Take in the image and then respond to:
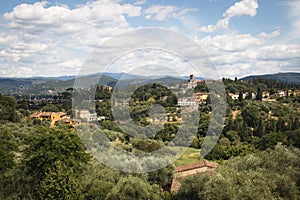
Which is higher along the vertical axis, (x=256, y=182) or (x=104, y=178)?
(x=256, y=182)

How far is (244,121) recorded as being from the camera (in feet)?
160

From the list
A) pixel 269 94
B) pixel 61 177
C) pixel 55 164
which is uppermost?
pixel 269 94

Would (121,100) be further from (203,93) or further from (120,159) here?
(203,93)

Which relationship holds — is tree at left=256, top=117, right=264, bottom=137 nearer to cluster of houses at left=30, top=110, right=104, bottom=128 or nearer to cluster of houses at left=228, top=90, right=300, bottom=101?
cluster of houses at left=228, top=90, right=300, bottom=101

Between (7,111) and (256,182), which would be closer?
(256,182)

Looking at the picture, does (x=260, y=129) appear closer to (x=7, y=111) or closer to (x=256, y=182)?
(x=7, y=111)

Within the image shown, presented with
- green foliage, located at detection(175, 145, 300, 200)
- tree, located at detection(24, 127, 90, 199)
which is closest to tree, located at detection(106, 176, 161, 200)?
tree, located at detection(24, 127, 90, 199)

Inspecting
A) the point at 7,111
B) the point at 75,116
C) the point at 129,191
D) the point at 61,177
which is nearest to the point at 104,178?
the point at 129,191

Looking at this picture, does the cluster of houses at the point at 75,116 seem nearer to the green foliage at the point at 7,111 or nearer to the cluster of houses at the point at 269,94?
the green foliage at the point at 7,111

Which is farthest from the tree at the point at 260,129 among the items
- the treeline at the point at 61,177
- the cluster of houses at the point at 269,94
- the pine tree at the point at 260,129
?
the treeline at the point at 61,177

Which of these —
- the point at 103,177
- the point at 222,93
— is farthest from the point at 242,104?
the point at 103,177

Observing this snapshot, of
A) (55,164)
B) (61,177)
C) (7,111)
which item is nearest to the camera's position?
(61,177)

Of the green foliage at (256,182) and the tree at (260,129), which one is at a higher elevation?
the green foliage at (256,182)

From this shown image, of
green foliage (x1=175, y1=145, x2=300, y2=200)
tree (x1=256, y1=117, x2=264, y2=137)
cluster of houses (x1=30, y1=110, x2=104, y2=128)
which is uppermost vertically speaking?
green foliage (x1=175, y1=145, x2=300, y2=200)
